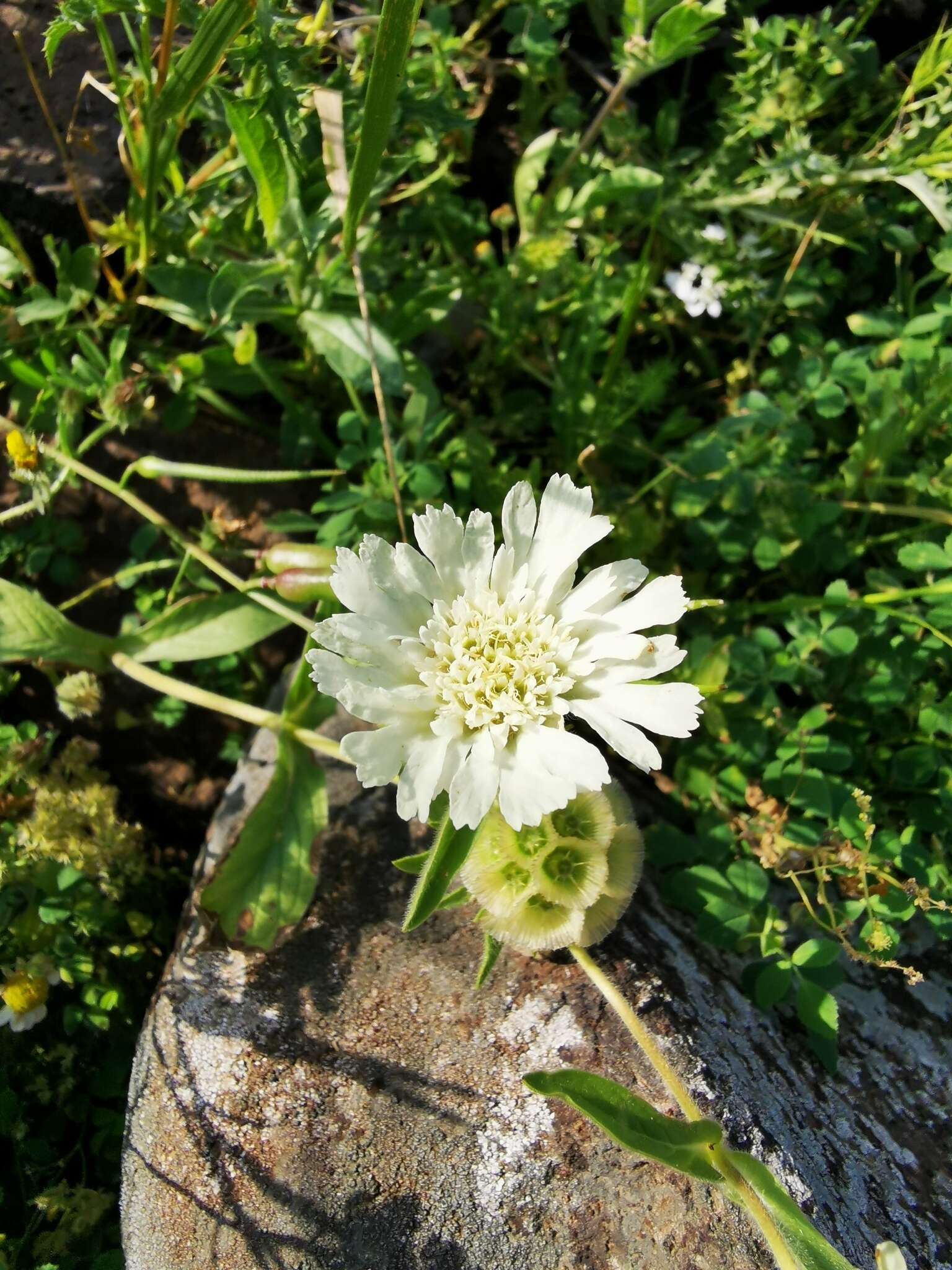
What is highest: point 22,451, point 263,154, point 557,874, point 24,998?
point 263,154

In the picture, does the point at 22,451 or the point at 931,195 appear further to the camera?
the point at 931,195

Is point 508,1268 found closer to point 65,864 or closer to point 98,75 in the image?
point 65,864

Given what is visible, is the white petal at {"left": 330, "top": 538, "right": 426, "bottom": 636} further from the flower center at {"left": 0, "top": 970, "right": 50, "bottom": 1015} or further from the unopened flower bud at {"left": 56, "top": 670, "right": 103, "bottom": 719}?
the flower center at {"left": 0, "top": 970, "right": 50, "bottom": 1015}

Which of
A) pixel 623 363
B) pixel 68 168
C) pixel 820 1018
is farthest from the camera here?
pixel 623 363

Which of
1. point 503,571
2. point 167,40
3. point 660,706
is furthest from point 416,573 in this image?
point 167,40

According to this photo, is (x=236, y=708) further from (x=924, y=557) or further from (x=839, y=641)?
(x=924, y=557)
